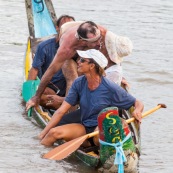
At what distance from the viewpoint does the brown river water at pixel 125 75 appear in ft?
29.5

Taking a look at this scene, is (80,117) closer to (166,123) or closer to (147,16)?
(166,123)

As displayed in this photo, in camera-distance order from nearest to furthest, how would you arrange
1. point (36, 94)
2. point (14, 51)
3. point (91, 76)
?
point (91, 76) < point (36, 94) < point (14, 51)

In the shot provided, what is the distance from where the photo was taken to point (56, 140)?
870cm

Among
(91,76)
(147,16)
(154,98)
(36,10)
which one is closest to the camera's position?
(91,76)

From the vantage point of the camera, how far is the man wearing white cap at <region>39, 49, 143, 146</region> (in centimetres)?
831

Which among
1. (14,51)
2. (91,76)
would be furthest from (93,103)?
(14,51)

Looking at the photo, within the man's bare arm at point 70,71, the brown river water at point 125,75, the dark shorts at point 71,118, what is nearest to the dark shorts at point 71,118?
the dark shorts at point 71,118

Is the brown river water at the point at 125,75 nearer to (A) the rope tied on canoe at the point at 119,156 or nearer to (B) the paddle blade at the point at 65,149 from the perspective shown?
(B) the paddle blade at the point at 65,149

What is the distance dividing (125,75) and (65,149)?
5679mm

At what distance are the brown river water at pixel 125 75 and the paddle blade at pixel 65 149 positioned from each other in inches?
8.8

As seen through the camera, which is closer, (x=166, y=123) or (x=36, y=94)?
(x=36, y=94)

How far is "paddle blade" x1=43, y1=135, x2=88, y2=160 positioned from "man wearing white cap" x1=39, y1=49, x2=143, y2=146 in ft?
0.61

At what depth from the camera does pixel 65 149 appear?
328 inches

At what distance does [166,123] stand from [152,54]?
16.3 feet
